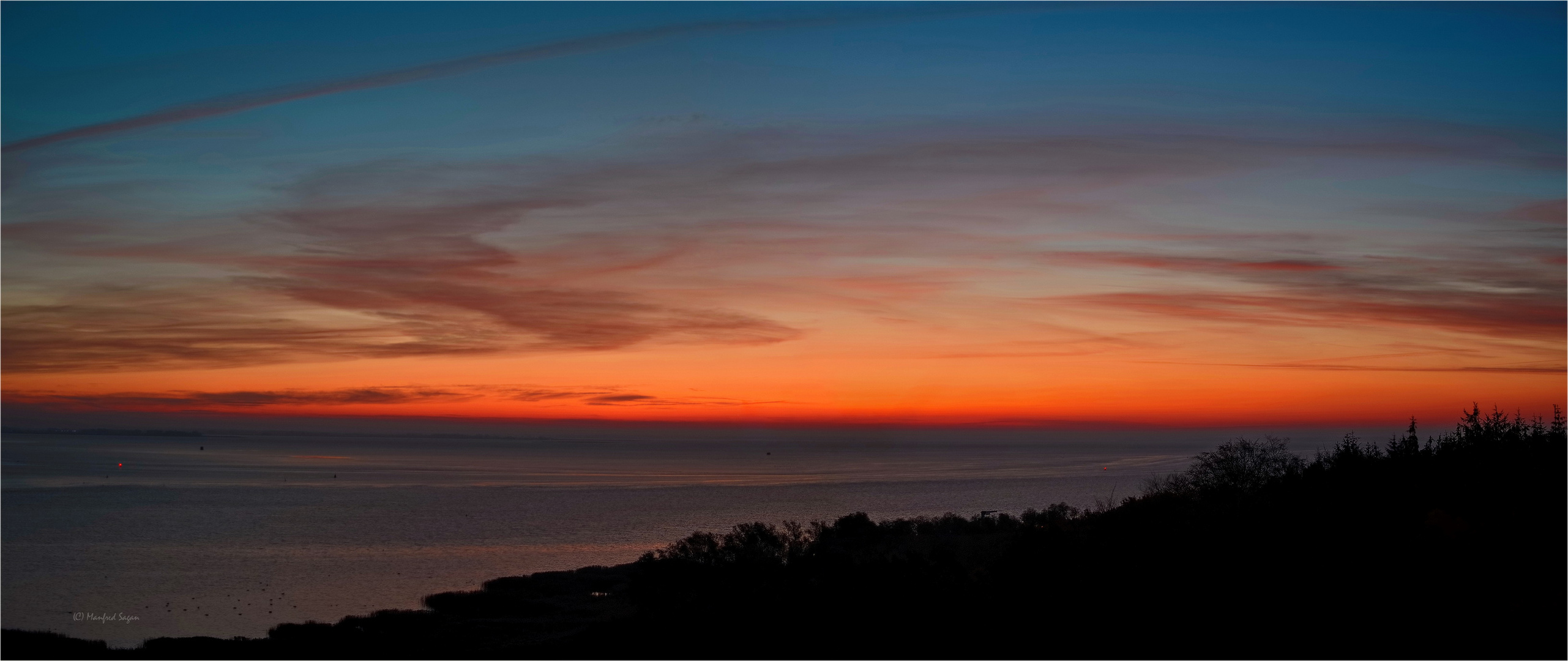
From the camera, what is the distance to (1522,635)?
13383mm

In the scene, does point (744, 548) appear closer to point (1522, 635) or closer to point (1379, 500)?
point (1379, 500)

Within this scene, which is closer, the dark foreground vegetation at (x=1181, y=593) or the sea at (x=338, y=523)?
the dark foreground vegetation at (x=1181, y=593)

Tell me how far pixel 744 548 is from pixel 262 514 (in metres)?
61.7
